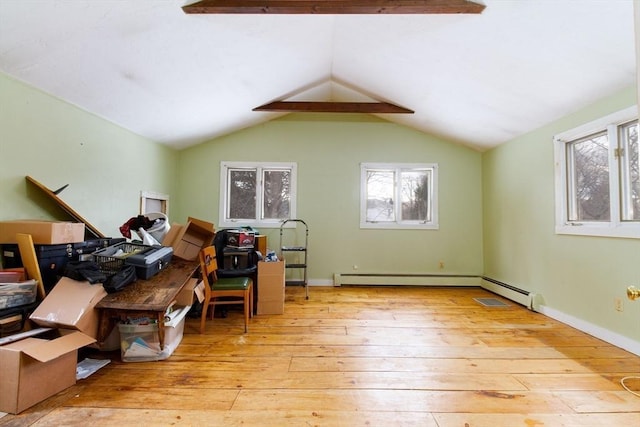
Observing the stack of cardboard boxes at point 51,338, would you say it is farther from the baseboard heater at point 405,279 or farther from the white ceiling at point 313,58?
the baseboard heater at point 405,279

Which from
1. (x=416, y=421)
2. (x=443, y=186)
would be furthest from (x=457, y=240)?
(x=416, y=421)

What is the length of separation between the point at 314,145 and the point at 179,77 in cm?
225

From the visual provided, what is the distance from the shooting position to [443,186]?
14.4 feet

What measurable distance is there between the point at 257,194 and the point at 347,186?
4.91ft

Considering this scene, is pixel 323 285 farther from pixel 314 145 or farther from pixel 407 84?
pixel 407 84

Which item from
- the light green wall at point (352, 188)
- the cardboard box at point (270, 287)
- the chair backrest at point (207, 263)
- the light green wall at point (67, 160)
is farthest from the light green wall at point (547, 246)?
the light green wall at point (67, 160)

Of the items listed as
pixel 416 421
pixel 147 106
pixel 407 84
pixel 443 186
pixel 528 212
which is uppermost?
pixel 407 84

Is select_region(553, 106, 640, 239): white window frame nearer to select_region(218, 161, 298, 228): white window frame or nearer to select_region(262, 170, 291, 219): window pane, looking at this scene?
select_region(218, 161, 298, 228): white window frame

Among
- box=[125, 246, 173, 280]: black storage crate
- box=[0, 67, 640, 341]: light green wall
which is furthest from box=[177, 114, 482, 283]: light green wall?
box=[125, 246, 173, 280]: black storage crate

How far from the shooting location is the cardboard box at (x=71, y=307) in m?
1.71

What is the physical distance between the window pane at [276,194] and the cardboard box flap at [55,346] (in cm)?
284

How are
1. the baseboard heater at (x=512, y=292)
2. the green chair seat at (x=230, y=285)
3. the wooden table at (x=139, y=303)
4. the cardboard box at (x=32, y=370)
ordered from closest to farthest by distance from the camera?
1. the cardboard box at (x=32, y=370)
2. the wooden table at (x=139, y=303)
3. the green chair seat at (x=230, y=285)
4. the baseboard heater at (x=512, y=292)

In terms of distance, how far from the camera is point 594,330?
2475 millimetres

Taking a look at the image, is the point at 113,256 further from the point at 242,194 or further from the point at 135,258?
the point at 242,194
